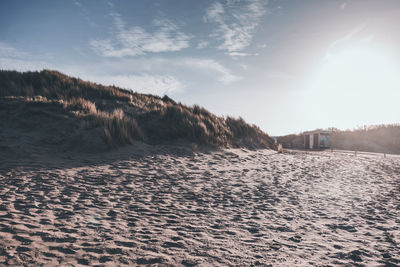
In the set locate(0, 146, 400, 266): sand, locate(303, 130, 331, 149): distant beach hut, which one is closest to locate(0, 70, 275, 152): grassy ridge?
locate(0, 146, 400, 266): sand

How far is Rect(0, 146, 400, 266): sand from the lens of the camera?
2869mm

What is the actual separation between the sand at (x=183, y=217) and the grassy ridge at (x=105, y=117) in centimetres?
286

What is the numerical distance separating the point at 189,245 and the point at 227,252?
539 millimetres

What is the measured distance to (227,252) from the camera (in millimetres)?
3061

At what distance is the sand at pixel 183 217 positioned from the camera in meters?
2.87

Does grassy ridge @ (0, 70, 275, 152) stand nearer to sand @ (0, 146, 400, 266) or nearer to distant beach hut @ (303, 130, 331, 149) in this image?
sand @ (0, 146, 400, 266)

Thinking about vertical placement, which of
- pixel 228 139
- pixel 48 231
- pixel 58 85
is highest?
pixel 58 85

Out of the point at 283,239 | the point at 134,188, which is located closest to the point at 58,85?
the point at 134,188

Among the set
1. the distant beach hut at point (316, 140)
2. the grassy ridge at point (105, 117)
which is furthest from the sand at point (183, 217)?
the distant beach hut at point (316, 140)

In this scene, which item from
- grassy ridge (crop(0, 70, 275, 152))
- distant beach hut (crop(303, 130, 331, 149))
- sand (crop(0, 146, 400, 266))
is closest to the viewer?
sand (crop(0, 146, 400, 266))

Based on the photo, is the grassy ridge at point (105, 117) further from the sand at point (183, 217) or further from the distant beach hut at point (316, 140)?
the distant beach hut at point (316, 140)

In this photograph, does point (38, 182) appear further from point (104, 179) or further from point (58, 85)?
point (58, 85)

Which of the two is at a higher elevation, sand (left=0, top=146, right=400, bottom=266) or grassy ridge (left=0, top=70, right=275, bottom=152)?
grassy ridge (left=0, top=70, right=275, bottom=152)

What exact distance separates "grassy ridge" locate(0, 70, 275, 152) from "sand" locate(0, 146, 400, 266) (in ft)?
9.37
